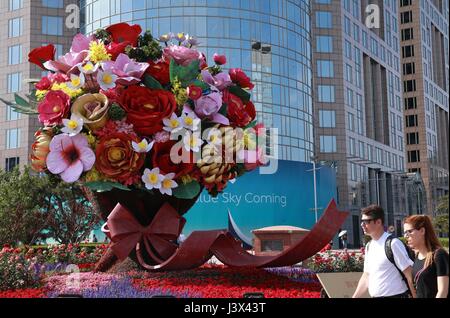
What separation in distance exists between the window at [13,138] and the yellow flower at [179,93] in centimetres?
4096

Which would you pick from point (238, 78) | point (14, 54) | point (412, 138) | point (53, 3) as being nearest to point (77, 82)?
point (238, 78)

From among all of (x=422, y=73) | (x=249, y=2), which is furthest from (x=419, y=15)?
(x=249, y=2)

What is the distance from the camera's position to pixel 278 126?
43000 millimetres

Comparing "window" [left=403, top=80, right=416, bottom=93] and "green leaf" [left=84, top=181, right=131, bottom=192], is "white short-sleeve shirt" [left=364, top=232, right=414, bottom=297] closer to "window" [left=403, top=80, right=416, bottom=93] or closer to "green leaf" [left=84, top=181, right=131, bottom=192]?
"green leaf" [left=84, top=181, right=131, bottom=192]

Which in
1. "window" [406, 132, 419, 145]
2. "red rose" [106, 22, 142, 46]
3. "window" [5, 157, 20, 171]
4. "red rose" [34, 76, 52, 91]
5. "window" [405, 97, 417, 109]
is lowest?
"red rose" [34, 76, 52, 91]

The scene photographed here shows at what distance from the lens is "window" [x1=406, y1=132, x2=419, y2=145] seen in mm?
67750

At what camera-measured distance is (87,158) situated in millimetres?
6934

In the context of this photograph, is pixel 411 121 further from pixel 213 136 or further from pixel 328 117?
pixel 213 136

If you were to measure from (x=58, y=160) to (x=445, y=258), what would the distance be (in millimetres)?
4475

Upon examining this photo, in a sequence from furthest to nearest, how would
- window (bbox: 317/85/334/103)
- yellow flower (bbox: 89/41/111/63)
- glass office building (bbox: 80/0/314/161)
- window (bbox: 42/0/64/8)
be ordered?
window (bbox: 317/85/334/103)
window (bbox: 42/0/64/8)
glass office building (bbox: 80/0/314/161)
yellow flower (bbox: 89/41/111/63)

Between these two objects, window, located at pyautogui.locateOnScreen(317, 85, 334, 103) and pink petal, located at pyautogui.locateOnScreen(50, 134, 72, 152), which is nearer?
pink petal, located at pyautogui.locateOnScreen(50, 134, 72, 152)

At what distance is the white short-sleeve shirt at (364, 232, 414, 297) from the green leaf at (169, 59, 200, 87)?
3.70 meters

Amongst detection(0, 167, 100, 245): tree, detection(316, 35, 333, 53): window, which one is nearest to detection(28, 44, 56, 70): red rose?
detection(0, 167, 100, 245): tree
